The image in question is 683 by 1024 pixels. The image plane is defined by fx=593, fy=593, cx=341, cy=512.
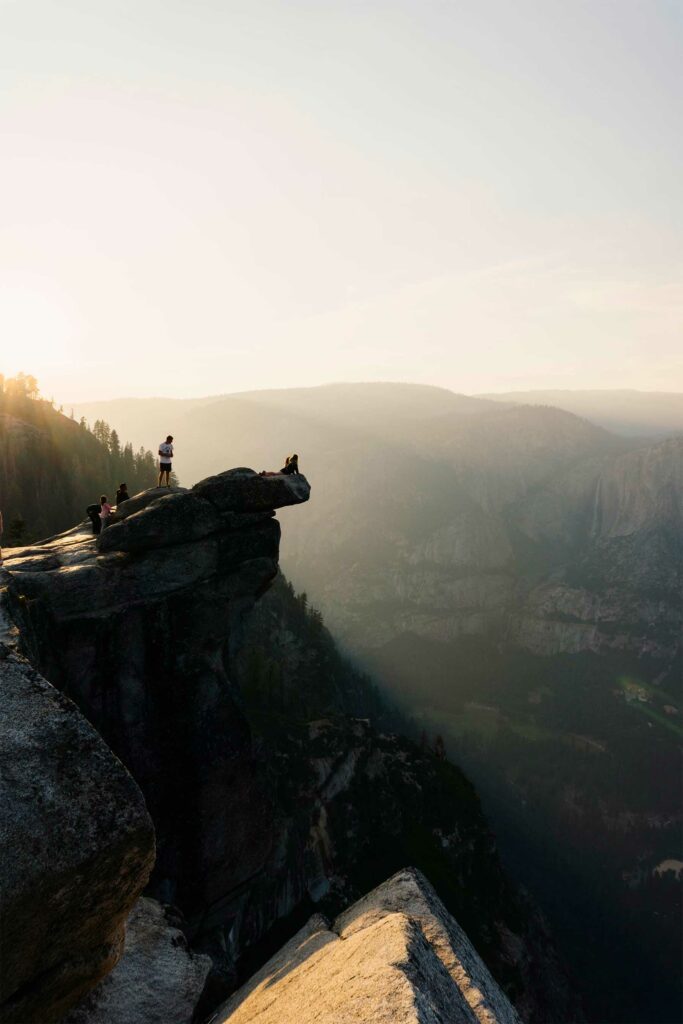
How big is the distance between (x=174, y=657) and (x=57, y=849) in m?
25.2

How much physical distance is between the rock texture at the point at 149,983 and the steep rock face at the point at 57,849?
1.27 m

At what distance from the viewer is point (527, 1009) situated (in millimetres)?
106125

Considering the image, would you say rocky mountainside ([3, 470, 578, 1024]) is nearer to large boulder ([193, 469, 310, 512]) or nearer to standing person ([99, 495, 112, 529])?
large boulder ([193, 469, 310, 512])

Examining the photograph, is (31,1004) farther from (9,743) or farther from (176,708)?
(176,708)

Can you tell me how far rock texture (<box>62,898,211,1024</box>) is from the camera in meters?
14.6

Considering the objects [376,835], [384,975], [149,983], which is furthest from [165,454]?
[376,835]

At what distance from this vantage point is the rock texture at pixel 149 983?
1464 cm

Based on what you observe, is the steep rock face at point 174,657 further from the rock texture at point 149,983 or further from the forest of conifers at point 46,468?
the forest of conifers at point 46,468

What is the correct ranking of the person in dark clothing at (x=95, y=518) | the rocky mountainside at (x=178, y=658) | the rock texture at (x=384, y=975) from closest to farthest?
the rock texture at (x=384, y=975), the rocky mountainside at (x=178, y=658), the person in dark clothing at (x=95, y=518)

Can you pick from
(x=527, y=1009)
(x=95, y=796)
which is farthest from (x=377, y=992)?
(x=527, y=1009)

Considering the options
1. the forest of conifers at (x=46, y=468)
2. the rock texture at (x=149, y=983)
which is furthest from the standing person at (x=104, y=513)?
the forest of conifers at (x=46, y=468)

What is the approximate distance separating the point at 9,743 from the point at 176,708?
25289 mm

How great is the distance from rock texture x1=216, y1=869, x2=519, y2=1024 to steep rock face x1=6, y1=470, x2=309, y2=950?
2022 cm

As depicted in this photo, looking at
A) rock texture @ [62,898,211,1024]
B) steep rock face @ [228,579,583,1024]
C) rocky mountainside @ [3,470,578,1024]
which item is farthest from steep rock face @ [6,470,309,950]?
steep rock face @ [228,579,583,1024]
